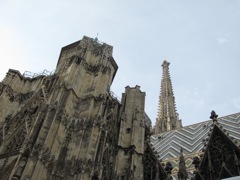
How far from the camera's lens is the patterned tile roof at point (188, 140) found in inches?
741

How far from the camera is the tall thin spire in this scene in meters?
35.2

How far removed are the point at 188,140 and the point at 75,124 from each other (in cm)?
1031

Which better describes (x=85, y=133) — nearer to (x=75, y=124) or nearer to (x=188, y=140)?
(x=75, y=124)

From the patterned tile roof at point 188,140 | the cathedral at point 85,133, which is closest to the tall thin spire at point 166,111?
the patterned tile roof at point 188,140

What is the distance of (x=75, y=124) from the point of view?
13.0 m

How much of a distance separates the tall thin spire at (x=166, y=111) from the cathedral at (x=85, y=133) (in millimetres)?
14924

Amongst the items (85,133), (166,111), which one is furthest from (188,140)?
(166,111)

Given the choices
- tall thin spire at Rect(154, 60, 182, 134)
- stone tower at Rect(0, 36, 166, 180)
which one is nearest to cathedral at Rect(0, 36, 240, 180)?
stone tower at Rect(0, 36, 166, 180)

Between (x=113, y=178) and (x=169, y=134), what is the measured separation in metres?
10.9

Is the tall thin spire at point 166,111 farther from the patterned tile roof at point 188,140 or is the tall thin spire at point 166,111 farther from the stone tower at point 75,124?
the stone tower at point 75,124

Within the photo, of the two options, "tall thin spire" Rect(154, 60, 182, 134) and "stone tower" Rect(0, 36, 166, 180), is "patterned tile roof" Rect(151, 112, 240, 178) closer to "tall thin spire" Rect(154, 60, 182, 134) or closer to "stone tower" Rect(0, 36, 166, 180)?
"stone tower" Rect(0, 36, 166, 180)

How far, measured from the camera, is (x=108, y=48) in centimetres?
1809

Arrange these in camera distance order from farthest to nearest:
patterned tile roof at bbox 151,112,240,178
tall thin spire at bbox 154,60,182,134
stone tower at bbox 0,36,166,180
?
tall thin spire at bbox 154,60,182,134, patterned tile roof at bbox 151,112,240,178, stone tower at bbox 0,36,166,180

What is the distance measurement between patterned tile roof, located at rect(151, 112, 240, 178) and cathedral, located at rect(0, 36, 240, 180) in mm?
111
